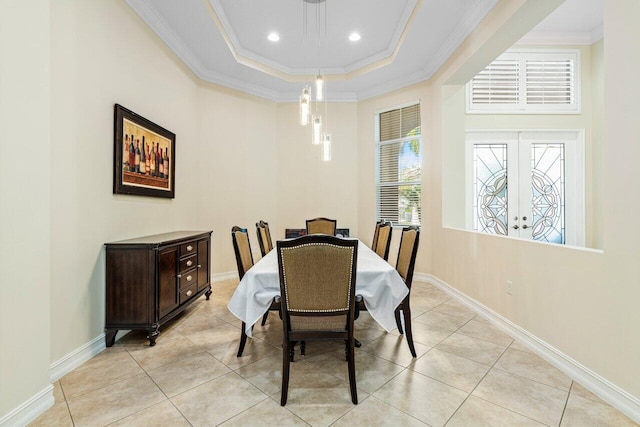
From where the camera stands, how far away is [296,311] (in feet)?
5.73

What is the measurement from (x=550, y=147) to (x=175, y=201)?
5.21 meters

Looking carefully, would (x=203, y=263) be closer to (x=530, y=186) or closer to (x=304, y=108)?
(x=304, y=108)

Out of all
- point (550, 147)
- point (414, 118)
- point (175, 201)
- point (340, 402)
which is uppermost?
point (414, 118)

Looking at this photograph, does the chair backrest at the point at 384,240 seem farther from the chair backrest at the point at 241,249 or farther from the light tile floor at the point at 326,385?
the chair backrest at the point at 241,249

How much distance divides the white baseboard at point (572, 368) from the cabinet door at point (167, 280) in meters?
3.05

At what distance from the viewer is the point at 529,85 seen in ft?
13.8

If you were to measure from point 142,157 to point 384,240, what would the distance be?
8.38ft

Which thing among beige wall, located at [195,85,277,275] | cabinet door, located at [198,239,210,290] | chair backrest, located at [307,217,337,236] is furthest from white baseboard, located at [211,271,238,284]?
chair backrest, located at [307,217,337,236]

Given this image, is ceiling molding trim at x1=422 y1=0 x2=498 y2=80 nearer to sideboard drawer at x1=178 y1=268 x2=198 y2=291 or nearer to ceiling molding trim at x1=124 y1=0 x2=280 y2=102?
ceiling molding trim at x1=124 y1=0 x2=280 y2=102

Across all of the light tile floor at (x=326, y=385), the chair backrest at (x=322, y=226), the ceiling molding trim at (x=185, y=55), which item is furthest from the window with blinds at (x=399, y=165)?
the light tile floor at (x=326, y=385)

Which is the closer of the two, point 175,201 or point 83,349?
point 83,349

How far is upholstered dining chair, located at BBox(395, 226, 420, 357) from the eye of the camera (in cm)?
224

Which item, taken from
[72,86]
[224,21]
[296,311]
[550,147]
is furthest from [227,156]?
[550,147]

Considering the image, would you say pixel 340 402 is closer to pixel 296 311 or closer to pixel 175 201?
pixel 296 311
